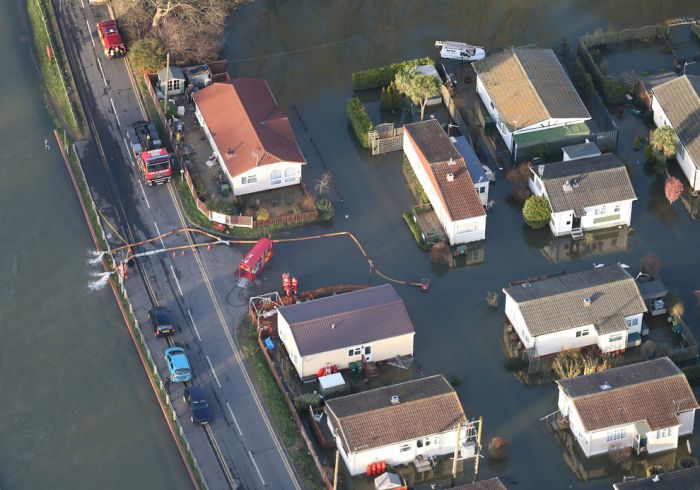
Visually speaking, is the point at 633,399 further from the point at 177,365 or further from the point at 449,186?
the point at 177,365

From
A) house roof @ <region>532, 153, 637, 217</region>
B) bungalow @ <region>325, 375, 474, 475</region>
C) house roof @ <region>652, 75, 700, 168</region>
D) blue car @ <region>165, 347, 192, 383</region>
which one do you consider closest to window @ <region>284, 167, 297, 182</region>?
house roof @ <region>532, 153, 637, 217</region>

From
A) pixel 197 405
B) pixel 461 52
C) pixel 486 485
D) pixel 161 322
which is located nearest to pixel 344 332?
pixel 197 405

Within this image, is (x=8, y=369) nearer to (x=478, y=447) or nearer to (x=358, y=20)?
(x=478, y=447)

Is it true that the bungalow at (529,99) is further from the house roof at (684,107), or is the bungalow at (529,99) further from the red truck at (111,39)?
the red truck at (111,39)

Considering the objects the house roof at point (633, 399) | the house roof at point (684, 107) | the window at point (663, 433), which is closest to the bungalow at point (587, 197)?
the house roof at point (684, 107)

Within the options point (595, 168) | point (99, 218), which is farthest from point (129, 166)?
point (595, 168)
